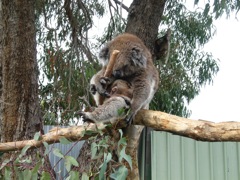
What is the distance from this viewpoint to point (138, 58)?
3.02m

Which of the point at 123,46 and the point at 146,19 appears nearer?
the point at 123,46

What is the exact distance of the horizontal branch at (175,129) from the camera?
1.93 metres

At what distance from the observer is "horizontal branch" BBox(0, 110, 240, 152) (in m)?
1.93

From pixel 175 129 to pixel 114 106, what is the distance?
528 millimetres

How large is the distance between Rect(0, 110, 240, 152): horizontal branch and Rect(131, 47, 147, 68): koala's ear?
574 millimetres

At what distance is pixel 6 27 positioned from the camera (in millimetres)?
4203

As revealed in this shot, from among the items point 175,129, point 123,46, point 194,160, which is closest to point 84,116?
point 175,129

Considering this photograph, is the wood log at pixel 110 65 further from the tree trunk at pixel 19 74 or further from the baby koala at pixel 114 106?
the tree trunk at pixel 19 74

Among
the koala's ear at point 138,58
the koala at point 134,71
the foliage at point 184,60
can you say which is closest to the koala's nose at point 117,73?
the koala at point 134,71

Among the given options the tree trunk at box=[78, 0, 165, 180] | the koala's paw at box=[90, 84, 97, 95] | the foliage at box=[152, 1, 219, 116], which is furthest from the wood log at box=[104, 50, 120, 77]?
the foliage at box=[152, 1, 219, 116]

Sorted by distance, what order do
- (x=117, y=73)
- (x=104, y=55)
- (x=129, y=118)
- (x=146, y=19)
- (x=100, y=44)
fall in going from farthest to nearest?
(x=100, y=44) → (x=146, y=19) → (x=104, y=55) → (x=117, y=73) → (x=129, y=118)

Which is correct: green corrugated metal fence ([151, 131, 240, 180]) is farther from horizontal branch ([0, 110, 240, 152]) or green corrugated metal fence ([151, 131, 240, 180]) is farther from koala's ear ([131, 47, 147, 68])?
horizontal branch ([0, 110, 240, 152])

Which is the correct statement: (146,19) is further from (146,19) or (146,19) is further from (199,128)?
(199,128)

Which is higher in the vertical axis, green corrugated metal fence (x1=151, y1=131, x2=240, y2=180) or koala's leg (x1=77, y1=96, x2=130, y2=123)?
koala's leg (x1=77, y1=96, x2=130, y2=123)
